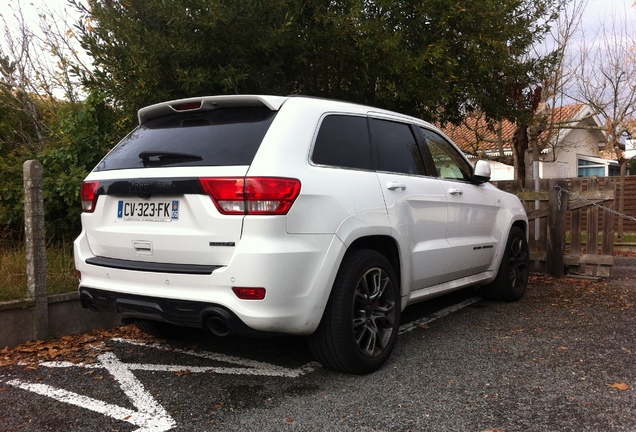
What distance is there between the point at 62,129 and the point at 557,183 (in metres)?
6.51

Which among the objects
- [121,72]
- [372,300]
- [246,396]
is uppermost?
[121,72]

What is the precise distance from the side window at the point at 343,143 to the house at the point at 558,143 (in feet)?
40.9

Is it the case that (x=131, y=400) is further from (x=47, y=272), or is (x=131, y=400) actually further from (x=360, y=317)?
(x=47, y=272)

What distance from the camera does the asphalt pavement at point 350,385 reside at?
3.21 metres

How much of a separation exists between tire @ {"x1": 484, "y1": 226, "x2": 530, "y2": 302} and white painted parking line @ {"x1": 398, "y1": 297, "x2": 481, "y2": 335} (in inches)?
9.4

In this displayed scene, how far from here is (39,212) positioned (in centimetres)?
496

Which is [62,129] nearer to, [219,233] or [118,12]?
[118,12]

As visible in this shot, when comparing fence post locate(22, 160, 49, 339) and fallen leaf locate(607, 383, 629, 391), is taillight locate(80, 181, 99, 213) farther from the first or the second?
fallen leaf locate(607, 383, 629, 391)

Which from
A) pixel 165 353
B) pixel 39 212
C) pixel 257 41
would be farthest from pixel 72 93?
pixel 165 353

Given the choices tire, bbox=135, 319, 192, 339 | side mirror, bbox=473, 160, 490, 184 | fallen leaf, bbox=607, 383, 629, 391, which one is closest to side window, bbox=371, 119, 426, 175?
side mirror, bbox=473, 160, 490, 184

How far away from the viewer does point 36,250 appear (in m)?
4.89

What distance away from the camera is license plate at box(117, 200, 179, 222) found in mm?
3512

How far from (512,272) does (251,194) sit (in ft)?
13.5

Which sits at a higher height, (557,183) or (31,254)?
(557,183)
